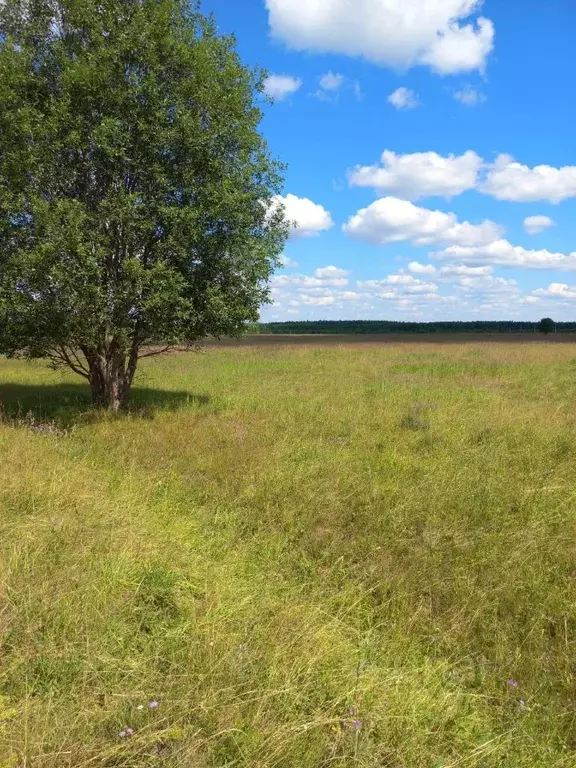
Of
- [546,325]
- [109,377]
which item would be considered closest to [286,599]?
[109,377]

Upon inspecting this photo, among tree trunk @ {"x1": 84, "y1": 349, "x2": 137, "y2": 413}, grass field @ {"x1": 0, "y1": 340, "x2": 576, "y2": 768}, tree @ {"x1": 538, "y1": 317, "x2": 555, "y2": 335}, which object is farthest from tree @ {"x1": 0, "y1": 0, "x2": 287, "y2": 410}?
tree @ {"x1": 538, "y1": 317, "x2": 555, "y2": 335}

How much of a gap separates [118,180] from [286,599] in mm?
10504

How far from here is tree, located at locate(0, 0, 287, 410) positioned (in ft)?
36.2

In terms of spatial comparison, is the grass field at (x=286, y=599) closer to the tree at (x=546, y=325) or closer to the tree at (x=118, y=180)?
the tree at (x=118, y=180)

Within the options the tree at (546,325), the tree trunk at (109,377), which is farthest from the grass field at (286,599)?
the tree at (546,325)

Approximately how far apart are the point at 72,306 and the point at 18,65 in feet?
19.1

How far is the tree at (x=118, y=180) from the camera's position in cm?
1104

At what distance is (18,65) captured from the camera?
37.5ft

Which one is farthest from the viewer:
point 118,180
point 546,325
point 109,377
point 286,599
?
point 546,325

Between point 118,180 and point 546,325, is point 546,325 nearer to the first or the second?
point 546,325

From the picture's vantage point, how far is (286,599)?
504 centimetres

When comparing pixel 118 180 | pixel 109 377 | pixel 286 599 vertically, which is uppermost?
pixel 118 180

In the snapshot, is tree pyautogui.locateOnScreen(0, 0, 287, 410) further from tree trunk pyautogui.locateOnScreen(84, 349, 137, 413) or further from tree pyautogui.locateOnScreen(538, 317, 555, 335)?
tree pyautogui.locateOnScreen(538, 317, 555, 335)

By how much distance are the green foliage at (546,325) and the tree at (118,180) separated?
104996 millimetres
